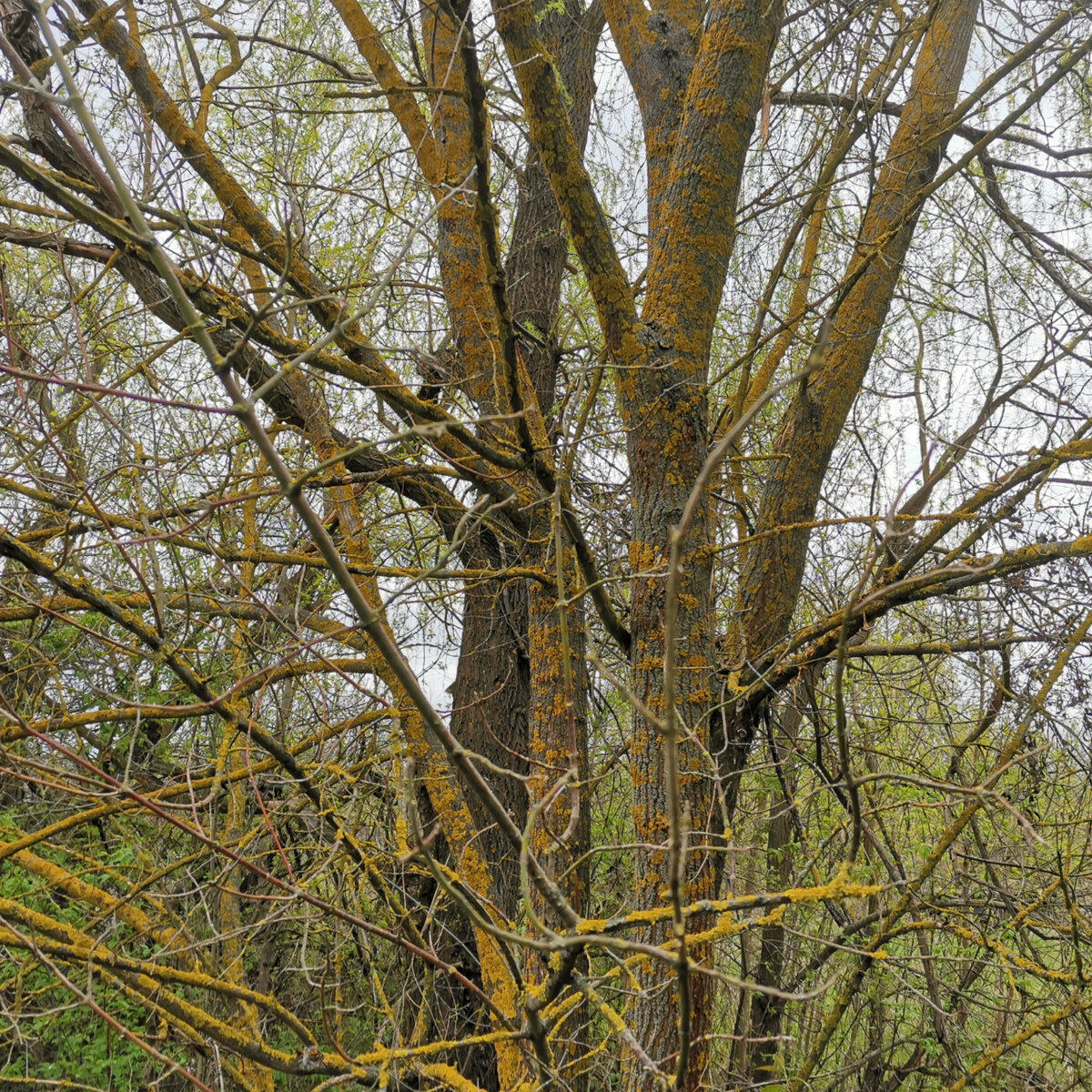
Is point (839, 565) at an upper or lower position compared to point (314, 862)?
upper

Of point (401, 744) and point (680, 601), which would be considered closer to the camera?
point (680, 601)

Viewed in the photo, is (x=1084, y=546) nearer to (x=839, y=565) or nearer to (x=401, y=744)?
(x=839, y=565)

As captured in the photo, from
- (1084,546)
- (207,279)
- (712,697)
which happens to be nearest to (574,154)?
(207,279)

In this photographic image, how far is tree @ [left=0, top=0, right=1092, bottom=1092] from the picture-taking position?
6.87 ft

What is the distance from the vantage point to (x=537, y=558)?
3633 millimetres

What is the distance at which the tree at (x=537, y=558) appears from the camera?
2094 millimetres

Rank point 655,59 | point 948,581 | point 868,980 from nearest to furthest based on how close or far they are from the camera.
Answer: point 948,581 → point 655,59 → point 868,980

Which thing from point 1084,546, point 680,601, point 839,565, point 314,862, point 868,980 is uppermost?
point 839,565

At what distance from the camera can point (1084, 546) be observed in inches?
108

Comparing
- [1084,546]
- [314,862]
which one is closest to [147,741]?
[314,862]

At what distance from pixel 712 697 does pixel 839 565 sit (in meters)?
2.24

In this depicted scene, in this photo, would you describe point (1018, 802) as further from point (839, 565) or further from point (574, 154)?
point (574, 154)

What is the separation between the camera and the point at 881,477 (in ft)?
13.8

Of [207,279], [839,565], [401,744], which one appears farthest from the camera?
[839,565]
